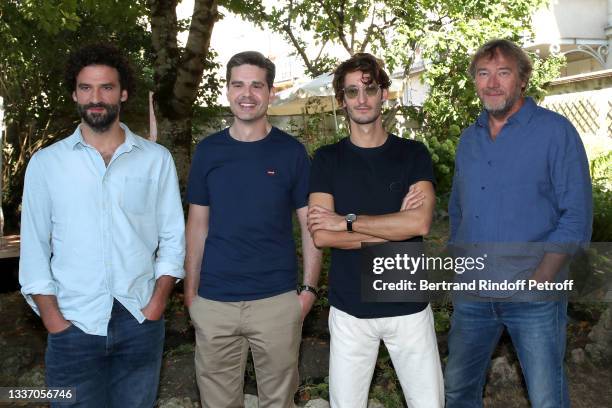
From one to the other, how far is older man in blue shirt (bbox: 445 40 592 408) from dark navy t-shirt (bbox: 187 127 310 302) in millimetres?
980

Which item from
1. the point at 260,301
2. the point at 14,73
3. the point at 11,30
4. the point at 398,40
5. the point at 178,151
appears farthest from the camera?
the point at 14,73

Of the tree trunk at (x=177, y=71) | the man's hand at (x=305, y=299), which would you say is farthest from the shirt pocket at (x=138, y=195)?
the tree trunk at (x=177, y=71)

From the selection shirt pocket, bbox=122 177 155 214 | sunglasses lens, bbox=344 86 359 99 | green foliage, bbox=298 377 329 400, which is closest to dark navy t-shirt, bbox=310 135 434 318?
sunglasses lens, bbox=344 86 359 99

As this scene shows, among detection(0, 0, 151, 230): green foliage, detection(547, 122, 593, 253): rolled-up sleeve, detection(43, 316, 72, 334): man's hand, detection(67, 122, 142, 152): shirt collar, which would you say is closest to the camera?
detection(43, 316, 72, 334): man's hand

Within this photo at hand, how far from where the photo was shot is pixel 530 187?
3.25 m

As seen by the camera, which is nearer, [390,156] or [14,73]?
[390,156]

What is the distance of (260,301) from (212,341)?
350 mm

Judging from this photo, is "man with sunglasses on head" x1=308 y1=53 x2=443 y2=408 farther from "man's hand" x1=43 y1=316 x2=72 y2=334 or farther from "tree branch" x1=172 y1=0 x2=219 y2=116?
"tree branch" x1=172 y1=0 x2=219 y2=116

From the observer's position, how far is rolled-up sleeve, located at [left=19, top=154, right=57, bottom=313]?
2924 millimetres

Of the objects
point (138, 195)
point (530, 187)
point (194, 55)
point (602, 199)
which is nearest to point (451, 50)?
point (602, 199)

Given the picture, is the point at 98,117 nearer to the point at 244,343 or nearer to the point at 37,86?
Result: the point at 244,343

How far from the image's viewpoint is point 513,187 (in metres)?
3.29

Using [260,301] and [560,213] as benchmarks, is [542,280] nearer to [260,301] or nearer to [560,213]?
[560,213]

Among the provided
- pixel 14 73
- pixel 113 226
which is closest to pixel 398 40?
pixel 14 73
